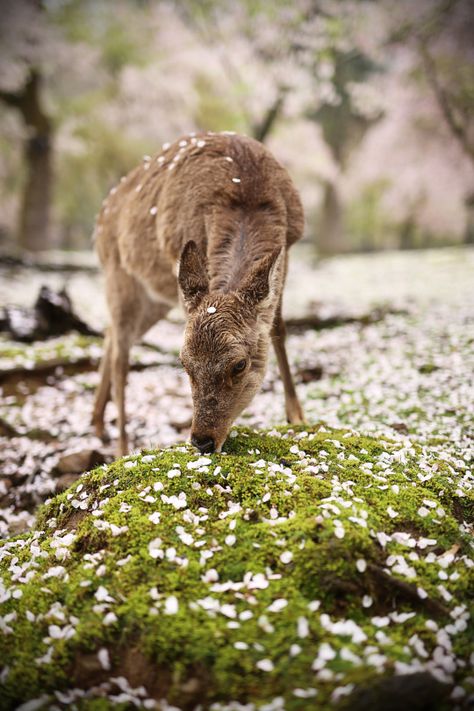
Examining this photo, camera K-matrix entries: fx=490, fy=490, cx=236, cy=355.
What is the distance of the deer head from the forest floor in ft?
5.16

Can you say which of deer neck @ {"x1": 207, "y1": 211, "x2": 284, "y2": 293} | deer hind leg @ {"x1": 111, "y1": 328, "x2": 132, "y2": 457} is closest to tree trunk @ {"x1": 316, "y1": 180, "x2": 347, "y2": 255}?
deer hind leg @ {"x1": 111, "y1": 328, "x2": 132, "y2": 457}

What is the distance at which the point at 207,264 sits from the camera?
13.8 feet

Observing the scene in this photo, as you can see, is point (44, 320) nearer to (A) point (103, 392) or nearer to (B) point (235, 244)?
(A) point (103, 392)

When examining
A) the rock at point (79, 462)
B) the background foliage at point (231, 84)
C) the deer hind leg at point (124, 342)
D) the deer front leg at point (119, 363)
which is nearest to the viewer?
the rock at point (79, 462)

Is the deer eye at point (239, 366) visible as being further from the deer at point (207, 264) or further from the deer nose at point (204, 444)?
the deer nose at point (204, 444)

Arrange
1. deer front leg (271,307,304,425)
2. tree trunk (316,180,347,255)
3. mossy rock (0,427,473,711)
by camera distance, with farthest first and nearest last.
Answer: tree trunk (316,180,347,255) < deer front leg (271,307,304,425) < mossy rock (0,427,473,711)

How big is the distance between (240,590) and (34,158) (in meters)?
20.1

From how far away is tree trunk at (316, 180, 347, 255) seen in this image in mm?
27562

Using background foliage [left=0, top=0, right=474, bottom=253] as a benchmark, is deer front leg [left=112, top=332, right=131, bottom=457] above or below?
below

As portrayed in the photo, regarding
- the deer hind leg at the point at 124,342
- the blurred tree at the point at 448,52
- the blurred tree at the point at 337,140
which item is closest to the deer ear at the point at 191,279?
the deer hind leg at the point at 124,342

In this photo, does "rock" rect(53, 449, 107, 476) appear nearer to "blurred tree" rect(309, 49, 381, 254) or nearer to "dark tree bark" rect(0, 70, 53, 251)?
"dark tree bark" rect(0, 70, 53, 251)

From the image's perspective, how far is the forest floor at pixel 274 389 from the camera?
4.88 meters

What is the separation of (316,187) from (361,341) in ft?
70.8

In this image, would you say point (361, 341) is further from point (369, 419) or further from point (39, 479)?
point (39, 479)
